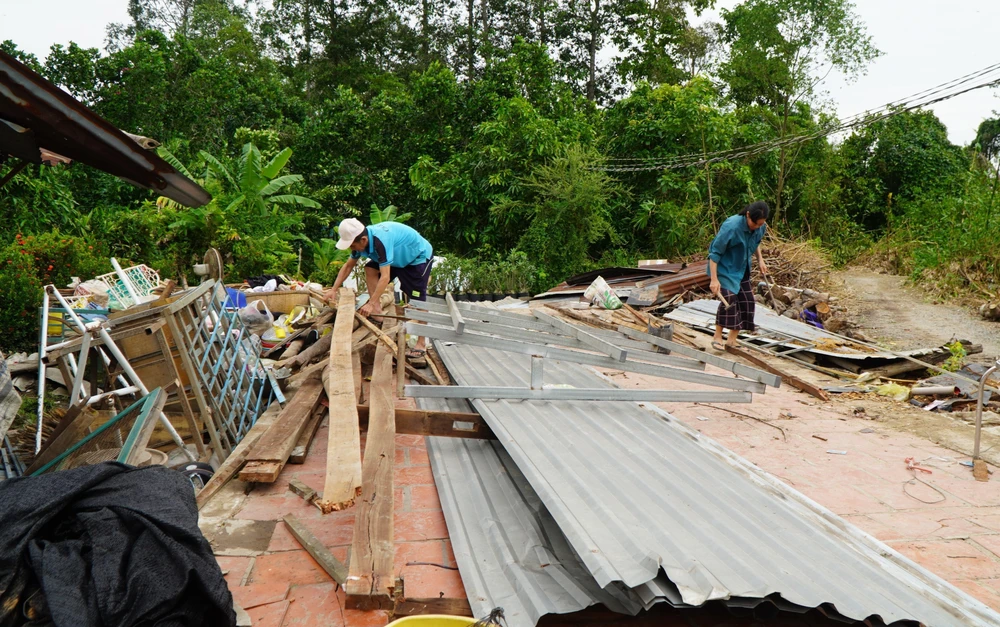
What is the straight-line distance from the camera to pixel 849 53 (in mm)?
21391

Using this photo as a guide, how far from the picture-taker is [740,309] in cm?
704

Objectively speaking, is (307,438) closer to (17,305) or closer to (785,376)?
(17,305)

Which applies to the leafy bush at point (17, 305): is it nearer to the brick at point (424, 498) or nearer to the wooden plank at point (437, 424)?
the wooden plank at point (437, 424)

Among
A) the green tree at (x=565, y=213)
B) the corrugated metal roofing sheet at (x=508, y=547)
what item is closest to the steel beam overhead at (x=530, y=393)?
the corrugated metal roofing sheet at (x=508, y=547)

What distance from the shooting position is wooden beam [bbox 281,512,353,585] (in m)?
2.59

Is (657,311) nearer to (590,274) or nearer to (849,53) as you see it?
(590,274)

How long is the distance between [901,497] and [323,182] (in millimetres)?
17897

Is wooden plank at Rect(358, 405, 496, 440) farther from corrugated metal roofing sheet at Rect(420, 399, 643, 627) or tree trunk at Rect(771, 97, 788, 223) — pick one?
tree trunk at Rect(771, 97, 788, 223)

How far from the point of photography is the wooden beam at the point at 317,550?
2588 mm

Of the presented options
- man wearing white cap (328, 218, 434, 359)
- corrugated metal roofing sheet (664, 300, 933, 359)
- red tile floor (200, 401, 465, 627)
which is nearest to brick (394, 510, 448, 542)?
red tile floor (200, 401, 465, 627)

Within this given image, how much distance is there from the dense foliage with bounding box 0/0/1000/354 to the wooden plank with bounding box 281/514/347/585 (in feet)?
22.9

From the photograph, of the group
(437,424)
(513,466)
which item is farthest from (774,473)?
(437,424)

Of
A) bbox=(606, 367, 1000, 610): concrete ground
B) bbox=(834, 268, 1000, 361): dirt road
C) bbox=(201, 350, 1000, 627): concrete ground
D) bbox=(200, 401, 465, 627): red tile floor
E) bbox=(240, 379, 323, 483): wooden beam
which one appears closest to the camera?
bbox=(200, 401, 465, 627): red tile floor

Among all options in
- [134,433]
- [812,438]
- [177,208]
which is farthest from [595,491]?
[177,208]
